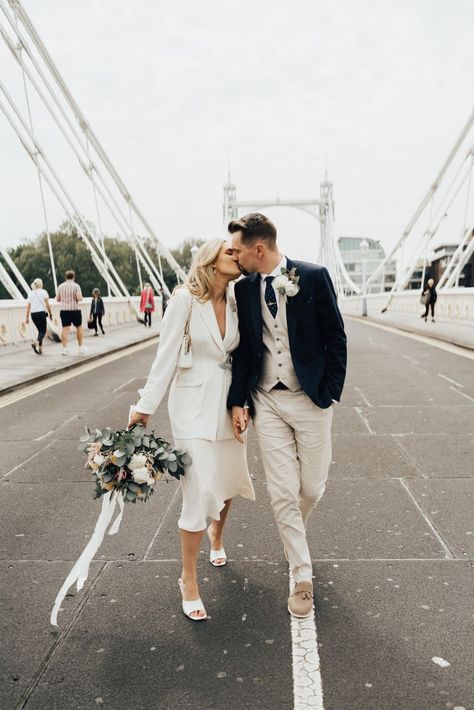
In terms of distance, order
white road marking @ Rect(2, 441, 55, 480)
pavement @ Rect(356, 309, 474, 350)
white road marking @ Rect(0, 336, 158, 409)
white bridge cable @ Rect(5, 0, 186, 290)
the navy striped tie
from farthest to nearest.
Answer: white bridge cable @ Rect(5, 0, 186, 290) → pavement @ Rect(356, 309, 474, 350) → white road marking @ Rect(0, 336, 158, 409) → white road marking @ Rect(2, 441, 55, 480) → the navy striped tie

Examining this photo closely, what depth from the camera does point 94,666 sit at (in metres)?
2.64

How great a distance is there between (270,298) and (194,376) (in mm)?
512

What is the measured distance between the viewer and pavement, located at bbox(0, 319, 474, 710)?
8.15 ft

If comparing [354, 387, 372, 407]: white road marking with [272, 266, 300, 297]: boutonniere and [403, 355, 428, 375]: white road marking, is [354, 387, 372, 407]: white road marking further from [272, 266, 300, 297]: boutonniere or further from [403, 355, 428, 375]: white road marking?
[272, 266, 300, 297]: boutonniere

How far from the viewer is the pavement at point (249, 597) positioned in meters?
2.48

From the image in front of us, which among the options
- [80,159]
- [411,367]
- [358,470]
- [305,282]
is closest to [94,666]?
[305,282]

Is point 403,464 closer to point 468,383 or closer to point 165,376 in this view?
point 165,376

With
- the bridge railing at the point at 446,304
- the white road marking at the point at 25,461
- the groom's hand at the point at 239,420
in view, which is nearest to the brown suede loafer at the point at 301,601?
the groom's hand at the point at 239,420

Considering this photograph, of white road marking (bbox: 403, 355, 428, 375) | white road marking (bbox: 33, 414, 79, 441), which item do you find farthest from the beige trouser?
white road marking (bbox: 403, 355, 428, 375)

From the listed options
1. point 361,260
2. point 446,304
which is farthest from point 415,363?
point 361,260

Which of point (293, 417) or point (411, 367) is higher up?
point (293, 417)

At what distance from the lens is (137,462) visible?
2.90 m

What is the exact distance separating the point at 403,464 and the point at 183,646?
10.6ft

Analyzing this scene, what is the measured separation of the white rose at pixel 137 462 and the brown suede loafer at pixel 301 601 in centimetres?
93
